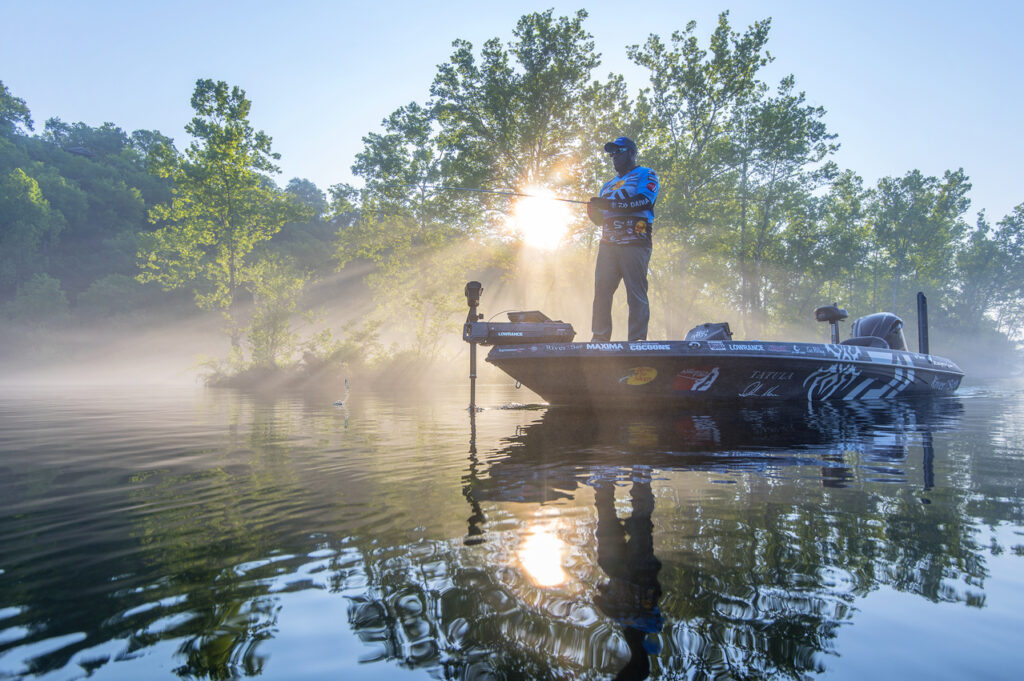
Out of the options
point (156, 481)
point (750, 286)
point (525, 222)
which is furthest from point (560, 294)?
point (156, 481)

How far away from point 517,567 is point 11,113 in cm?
9329

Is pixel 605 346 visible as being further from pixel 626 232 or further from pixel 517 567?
pixel 517 567

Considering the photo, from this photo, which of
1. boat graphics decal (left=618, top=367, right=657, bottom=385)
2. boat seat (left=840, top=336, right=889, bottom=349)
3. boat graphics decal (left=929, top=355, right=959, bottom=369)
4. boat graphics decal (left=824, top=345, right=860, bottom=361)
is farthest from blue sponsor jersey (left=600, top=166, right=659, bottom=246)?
boat graphics decal (left=929, top=355, right=959, bottom=369)

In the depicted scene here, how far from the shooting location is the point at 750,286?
39.3m

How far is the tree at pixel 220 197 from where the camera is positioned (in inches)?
963

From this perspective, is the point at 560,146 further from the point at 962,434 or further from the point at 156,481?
the point at 156,481

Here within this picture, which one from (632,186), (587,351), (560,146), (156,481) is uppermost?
(560,146)

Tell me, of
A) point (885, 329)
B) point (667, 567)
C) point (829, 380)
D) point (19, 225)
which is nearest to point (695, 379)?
point (829, 380)

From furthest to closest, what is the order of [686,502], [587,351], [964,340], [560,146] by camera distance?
[964,340] < [560,146] < [587,351] < [686,502]

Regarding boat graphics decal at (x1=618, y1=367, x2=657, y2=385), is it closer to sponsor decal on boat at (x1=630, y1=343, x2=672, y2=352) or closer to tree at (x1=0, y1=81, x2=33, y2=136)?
sponsor decal on boat at (x1=630, y1=343, x2=672, y2=352)

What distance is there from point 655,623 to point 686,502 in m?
1.26

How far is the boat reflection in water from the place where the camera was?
1185 millimetres

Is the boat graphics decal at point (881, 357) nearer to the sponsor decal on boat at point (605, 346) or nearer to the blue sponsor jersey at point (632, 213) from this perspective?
the blue sponsor jersey at point (632, 213)

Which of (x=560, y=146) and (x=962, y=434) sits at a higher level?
(x=560, y=146)
